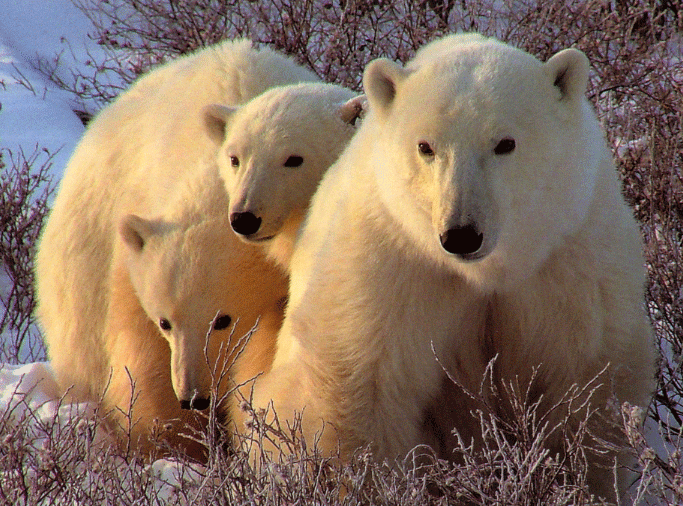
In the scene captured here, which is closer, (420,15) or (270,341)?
(270,341)

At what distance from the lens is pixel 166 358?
368 centimetres

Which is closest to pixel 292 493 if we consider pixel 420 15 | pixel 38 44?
pixel 420 15

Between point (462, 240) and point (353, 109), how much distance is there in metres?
1.07

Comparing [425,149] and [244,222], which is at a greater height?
[425,149]

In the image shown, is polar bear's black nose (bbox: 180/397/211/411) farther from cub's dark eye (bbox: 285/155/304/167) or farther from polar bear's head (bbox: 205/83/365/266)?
cub's dark eye (bbox: 285/155/304/167)

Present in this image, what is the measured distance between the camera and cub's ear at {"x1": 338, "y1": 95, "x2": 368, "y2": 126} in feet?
10.3

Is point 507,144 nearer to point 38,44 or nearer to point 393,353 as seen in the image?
point 393,353

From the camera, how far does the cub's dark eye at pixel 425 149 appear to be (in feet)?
7.75

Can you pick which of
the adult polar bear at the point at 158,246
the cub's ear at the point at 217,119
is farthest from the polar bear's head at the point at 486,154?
the cub's ear at the point at 217,119

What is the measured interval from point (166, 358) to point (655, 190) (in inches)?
94.4

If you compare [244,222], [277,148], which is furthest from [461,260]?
[277,148]

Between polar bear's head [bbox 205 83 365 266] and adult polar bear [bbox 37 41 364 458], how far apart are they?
12 millimetres

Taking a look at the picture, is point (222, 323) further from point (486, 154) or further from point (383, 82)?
A: point (486, 154)

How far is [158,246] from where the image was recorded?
3295mm
